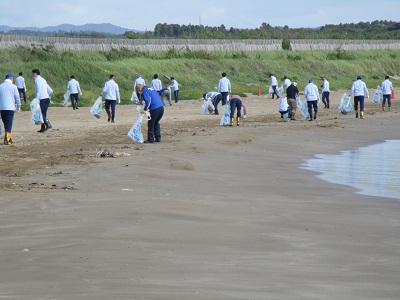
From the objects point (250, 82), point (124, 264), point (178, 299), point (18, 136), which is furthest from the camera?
point (250, 82)

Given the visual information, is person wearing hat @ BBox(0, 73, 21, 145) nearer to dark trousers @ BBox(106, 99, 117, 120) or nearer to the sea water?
the sea water

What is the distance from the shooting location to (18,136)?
2283 cm

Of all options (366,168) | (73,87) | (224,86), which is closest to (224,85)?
(224,86)

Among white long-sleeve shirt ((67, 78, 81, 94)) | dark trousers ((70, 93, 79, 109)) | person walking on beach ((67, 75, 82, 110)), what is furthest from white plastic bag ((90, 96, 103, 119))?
dark trousers ((70, 93, 79, 109))

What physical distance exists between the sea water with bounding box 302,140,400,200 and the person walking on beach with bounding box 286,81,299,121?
19.5ft

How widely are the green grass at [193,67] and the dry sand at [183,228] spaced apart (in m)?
24.4

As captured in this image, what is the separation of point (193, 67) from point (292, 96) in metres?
32.1

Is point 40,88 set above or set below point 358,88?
above

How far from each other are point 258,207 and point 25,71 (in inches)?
1505

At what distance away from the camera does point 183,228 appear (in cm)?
958

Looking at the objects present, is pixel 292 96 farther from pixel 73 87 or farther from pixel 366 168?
pixel 366 168

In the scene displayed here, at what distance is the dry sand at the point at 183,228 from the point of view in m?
6.96

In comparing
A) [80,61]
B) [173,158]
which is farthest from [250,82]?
[173,158]

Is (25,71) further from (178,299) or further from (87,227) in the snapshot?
(178,299)
